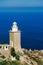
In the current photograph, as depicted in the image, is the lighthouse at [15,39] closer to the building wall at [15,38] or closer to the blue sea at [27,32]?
the building wall at [15,38]

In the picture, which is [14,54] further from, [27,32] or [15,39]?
[27,32]

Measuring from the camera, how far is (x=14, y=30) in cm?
2805

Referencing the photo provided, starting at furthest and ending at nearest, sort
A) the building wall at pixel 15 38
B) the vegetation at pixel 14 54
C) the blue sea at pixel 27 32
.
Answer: the blue sea at pixel 27 32 < the building wall at pixel 15 38 < the vegetation at pixel 14 54

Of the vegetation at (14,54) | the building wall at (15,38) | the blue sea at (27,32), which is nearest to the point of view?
the vegetation at (14,54)

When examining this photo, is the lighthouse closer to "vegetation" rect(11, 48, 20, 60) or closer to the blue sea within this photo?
"vegetation" rect(11, 48, 20, 60)

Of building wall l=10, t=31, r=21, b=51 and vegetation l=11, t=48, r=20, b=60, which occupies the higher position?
building wall l=10, t=31, r=21, b=51

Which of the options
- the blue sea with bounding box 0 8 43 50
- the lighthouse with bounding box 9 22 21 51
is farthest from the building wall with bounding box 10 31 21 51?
the blue sea with bounding box 0 8 43 50

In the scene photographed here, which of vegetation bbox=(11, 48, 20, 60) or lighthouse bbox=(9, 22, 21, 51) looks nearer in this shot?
vegetation bbox=(11, 48, 20, 60)

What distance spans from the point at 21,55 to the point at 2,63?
12.9 feet

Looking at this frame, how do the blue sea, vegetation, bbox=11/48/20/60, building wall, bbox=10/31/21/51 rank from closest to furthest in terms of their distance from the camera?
vegetation, bbox=11/48/20/60, building wall, bbox=10/31/21/51, the blue sea

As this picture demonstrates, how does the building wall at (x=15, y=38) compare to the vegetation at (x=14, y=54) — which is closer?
the vegetation at (x=14, y=54)

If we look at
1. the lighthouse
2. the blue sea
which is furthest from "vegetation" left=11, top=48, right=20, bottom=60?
the blue sea

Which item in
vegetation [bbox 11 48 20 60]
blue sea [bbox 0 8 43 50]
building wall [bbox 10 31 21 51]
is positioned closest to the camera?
vegetation [bbox 11 48 20 60]

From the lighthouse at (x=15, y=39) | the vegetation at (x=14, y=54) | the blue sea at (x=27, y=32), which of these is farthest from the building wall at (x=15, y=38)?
the blue sea at (x=27, y=32)
